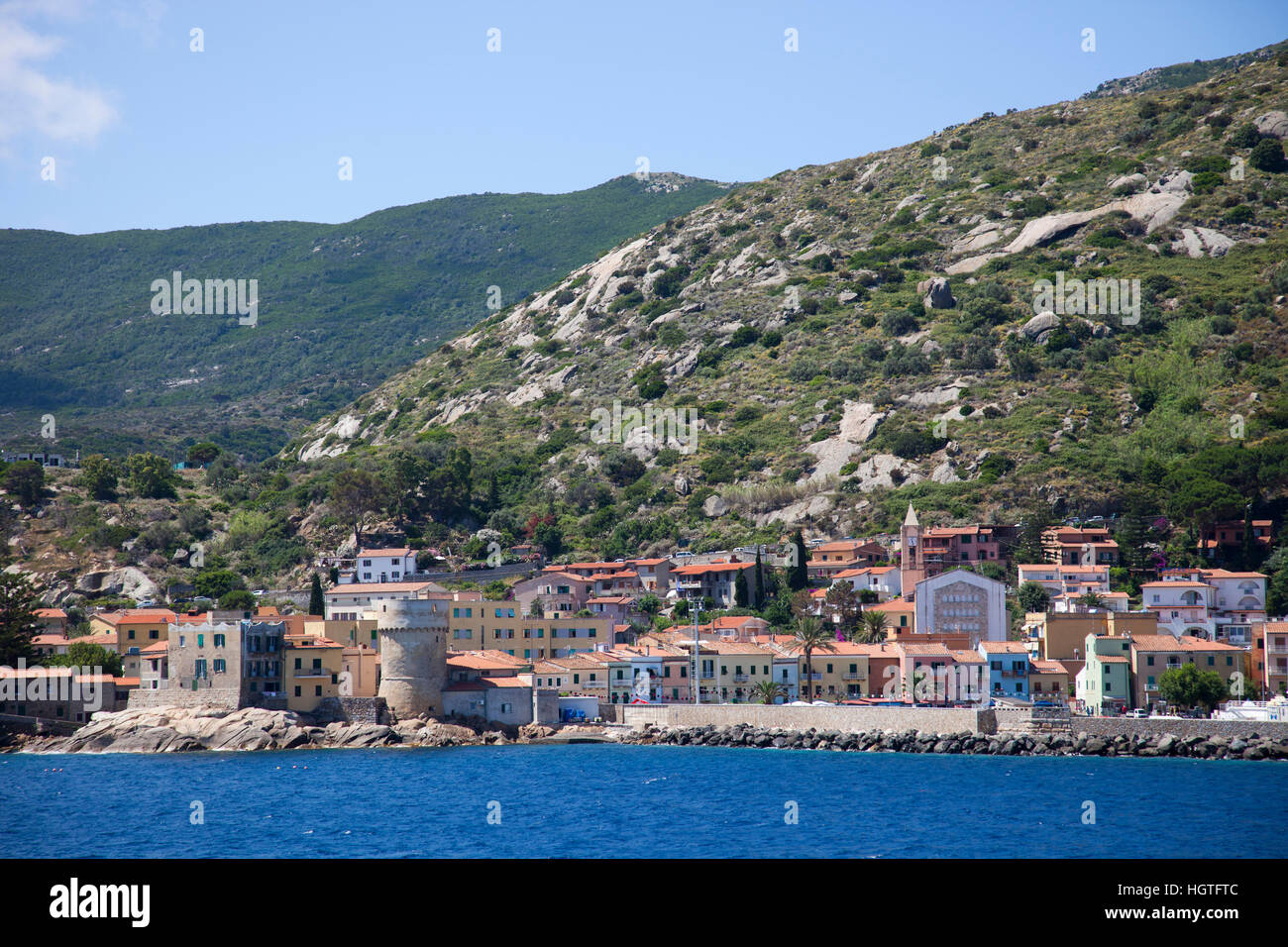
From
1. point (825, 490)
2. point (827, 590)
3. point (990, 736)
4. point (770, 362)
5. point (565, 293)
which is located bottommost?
point (990, 736)

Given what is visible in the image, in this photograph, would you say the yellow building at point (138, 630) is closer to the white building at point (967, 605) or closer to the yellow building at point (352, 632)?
the yellow building at point (352, 632)

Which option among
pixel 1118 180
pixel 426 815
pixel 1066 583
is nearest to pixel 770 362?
pixel 1118 180

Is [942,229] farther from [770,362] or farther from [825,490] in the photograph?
[825,490]

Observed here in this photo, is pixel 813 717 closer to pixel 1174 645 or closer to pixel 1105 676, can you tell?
pixel 1105 676

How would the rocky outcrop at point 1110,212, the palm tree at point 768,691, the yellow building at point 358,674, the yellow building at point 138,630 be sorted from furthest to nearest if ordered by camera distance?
the rocky outcrop at point 1110,212 < the yellow building at point 138,630 < the palm tree at point 768,691 < the yellow building at point 358,674
